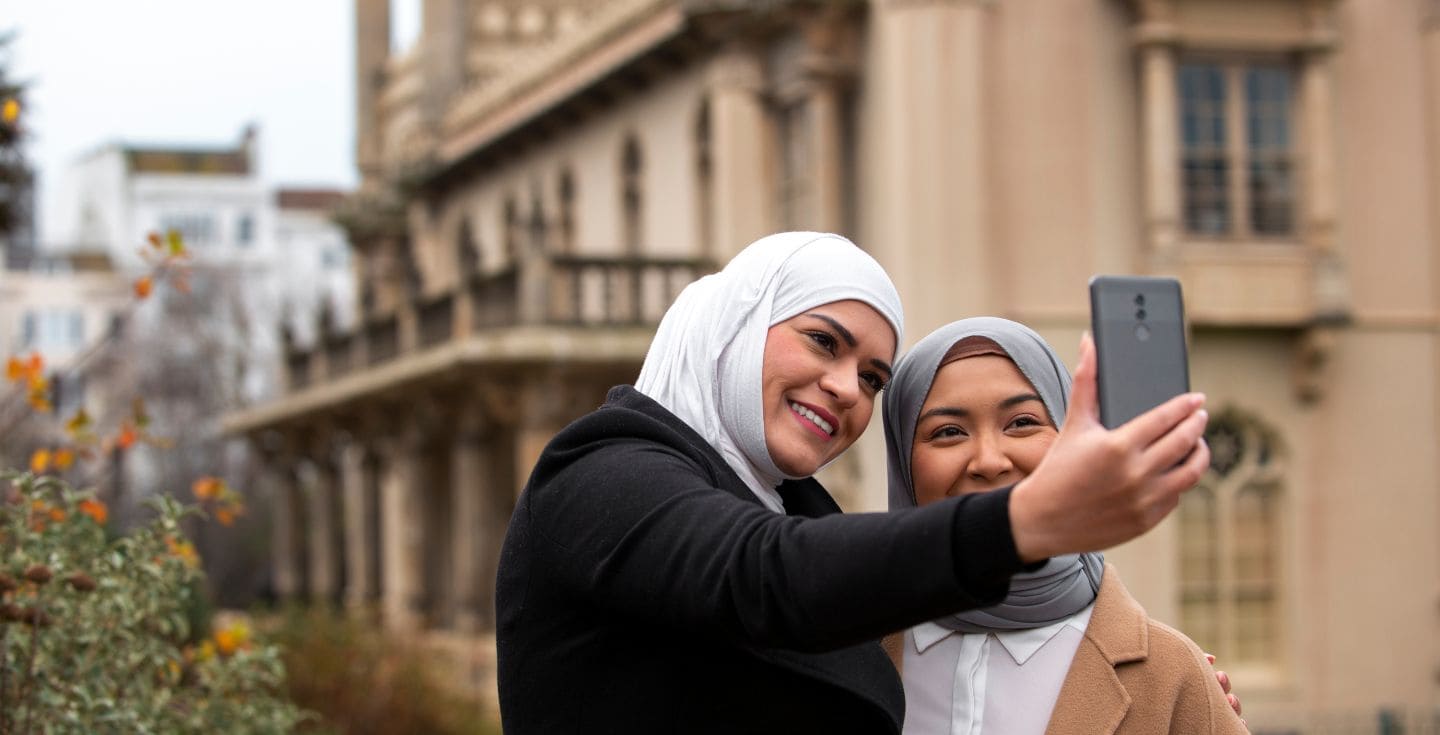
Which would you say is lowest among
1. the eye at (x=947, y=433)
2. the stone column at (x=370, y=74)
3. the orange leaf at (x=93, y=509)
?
the orange leaf at (x=93, y=509)

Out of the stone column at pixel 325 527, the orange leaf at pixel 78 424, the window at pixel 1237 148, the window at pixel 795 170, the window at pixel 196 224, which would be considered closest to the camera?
the orange leaf at pixel 78 424

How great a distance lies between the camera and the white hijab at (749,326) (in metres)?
2.90

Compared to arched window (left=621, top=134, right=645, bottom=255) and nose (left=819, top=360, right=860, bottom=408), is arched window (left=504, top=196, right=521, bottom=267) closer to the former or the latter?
arched window (left=621, top=134, right=645, bottom=255)

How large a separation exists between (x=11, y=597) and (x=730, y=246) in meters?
16.0

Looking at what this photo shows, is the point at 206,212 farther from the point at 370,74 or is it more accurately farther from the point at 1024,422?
the point at 1024,422

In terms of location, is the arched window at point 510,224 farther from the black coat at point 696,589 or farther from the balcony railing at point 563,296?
the black coat at point 696,589

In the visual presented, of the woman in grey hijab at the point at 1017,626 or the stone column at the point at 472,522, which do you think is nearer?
the woman in grey hijab at the point at 1017,626

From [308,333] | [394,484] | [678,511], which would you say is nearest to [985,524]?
[678,511]

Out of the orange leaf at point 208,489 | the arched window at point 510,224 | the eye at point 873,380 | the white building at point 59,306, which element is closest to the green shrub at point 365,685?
the orange leaf at point 208,489

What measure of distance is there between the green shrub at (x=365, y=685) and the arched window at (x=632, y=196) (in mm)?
8700

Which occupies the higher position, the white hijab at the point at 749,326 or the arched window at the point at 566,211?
the arched window at the point at 566,211

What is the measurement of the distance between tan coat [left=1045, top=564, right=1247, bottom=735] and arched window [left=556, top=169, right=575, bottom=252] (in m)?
24.1

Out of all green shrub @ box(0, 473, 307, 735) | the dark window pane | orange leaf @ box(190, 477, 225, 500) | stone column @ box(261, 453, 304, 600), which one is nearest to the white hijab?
green shrub @ box(0, 473, 307, 735)

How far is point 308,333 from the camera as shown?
7256 centimetres
